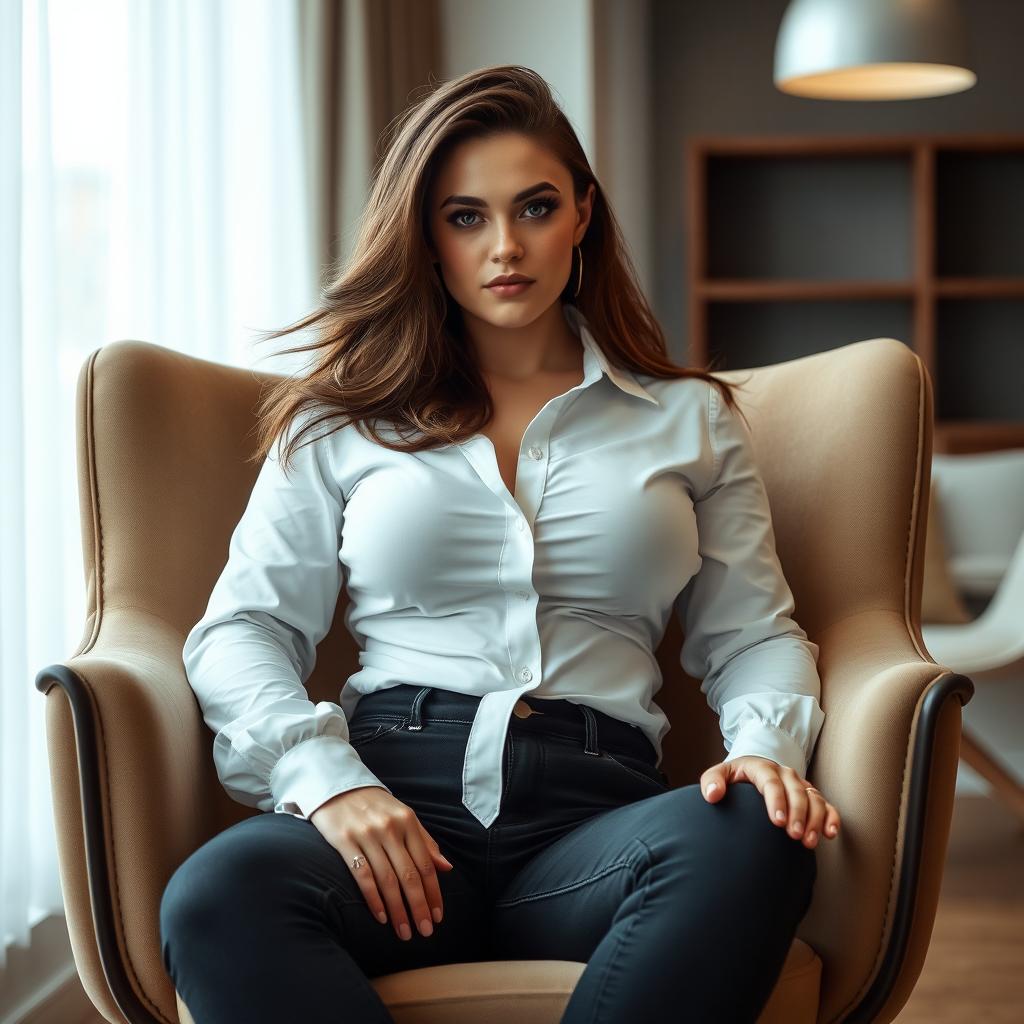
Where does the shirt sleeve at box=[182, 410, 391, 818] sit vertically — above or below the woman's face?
below

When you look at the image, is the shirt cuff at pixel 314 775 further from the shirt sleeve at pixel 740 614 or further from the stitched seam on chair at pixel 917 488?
the stitched seam on chair at pixel 917 488

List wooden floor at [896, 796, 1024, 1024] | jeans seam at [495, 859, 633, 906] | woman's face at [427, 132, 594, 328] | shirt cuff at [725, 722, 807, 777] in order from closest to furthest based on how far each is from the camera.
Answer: jeans seam at [495, 859, 633, 906] → shirt cuff at [725, 722, 807, 777] → woman's face at [427, 132, 594, 328] → wooden floor at [896, 796, 1024, 1024]

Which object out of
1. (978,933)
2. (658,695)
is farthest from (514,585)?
(978,933)

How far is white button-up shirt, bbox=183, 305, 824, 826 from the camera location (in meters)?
1.37

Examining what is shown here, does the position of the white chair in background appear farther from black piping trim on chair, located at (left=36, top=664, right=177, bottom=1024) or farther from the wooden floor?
black piping trim on chair, located at (left=36, top=664, right=177, bottom=1024)

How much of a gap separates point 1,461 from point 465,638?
2.51 ft

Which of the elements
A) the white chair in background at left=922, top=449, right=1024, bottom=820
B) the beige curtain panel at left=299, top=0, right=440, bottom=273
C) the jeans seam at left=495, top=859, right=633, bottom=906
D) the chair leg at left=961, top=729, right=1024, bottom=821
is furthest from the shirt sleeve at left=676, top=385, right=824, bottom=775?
the white chair in background at left=922, top=449, right=1024, bottom=820

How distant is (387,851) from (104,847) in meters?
0.26

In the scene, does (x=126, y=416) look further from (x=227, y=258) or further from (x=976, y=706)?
(x=976, y=706)

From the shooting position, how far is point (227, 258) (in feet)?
8.61

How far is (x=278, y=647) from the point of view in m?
1.43

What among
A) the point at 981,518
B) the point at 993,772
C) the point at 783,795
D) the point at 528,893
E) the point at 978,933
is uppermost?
the point at 783,795

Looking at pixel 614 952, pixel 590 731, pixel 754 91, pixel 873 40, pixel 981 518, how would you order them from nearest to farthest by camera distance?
pixel 614 952 → pixel 590 731 → pixel 873 40 → pixel 981 518 → pixel 754 91

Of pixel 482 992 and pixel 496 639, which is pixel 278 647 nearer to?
pixel 496 639
